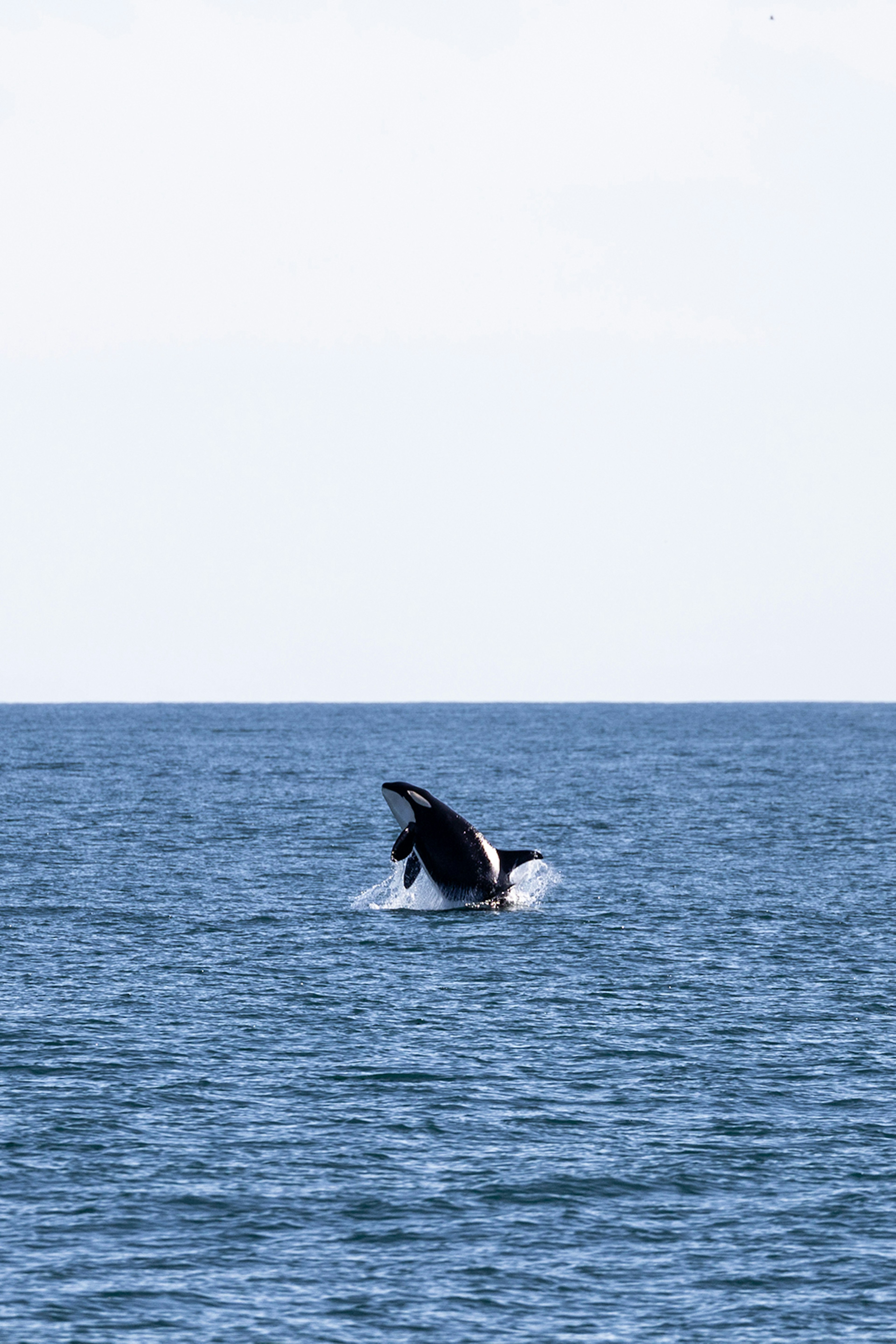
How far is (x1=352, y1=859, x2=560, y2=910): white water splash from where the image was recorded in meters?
47.6

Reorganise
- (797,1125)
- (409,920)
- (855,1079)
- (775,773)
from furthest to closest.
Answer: (775,773) → (409,920) → (855,1079) → (797,1125)

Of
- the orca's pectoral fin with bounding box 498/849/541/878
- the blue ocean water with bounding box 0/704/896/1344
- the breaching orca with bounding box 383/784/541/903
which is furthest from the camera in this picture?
the orca's pectoral fin with bounding box 498/849/541/878

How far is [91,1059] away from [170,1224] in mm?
8325

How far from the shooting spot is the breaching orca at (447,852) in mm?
42312

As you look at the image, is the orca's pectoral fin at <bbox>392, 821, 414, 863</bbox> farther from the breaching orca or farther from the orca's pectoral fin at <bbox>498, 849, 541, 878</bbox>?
the orca's pectoral fin at <bbox>498, 849, 541, 878</bbox>

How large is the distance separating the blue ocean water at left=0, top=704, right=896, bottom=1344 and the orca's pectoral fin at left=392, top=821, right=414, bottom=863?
2.20 metres

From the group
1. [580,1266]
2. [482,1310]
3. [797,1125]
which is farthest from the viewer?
[797,1125]

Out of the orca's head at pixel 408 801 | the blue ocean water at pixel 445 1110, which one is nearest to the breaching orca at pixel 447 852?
the orca's head at pixel 408 801

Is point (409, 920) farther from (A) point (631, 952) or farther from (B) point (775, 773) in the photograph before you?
(B) point (775, 773)

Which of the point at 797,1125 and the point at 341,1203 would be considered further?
the point at 797,1125

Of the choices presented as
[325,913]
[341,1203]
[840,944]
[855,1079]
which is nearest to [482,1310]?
[341,1203]

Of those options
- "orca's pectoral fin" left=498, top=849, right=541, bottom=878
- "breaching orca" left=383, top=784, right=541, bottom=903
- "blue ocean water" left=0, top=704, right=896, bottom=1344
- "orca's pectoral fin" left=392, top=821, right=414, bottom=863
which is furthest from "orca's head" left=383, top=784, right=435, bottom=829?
"blue ocean water" left=0, top=704, right=896, bottom=1344

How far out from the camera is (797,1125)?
82.3 ft

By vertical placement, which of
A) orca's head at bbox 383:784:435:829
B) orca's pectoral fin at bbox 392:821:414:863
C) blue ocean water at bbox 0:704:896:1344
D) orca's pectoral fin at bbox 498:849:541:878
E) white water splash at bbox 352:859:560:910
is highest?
orca's head at bbox 383:784:435:829
